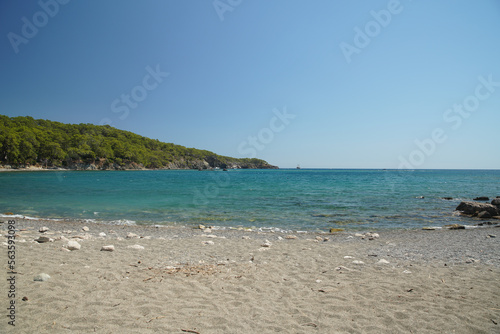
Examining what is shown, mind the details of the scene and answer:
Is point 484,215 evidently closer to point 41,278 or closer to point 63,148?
point 41,278

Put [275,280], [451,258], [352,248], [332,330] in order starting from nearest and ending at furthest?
[332,330] → [275,280] → [451,258] → [352,248]

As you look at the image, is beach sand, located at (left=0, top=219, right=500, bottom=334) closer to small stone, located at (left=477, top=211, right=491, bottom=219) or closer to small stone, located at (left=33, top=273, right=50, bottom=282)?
small stone, located at (left=33, top=273, right=50, bottom=282)

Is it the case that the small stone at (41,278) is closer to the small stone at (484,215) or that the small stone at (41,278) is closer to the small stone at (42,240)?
the small stone at (42,240)

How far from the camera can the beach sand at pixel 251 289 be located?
4.11m

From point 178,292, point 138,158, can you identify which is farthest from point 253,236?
point 138,158

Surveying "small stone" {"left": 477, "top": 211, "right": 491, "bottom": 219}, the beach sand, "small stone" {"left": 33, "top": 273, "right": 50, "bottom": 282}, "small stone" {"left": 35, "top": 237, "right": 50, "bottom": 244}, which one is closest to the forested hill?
"small stone" {"left": 35, "top": 237, "right": 50, "bottom": 244}

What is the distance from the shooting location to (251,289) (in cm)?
551

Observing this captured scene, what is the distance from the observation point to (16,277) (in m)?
5.55

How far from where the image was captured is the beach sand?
4.11m

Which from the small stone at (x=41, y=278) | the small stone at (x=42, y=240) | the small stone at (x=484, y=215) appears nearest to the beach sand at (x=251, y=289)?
the small stone at (x=41, y=278)

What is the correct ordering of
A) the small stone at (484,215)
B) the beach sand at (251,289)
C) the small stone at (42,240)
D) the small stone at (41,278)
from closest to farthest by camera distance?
the beach sand at (251,289) → the small stone at (41,278) → the small stone at (42,240) → the small stone at (484,215)

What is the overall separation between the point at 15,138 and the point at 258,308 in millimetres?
125794

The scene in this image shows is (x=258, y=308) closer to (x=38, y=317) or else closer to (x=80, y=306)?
(x=80, y=306)

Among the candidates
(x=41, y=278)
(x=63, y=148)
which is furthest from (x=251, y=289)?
(x=63, y=148)
